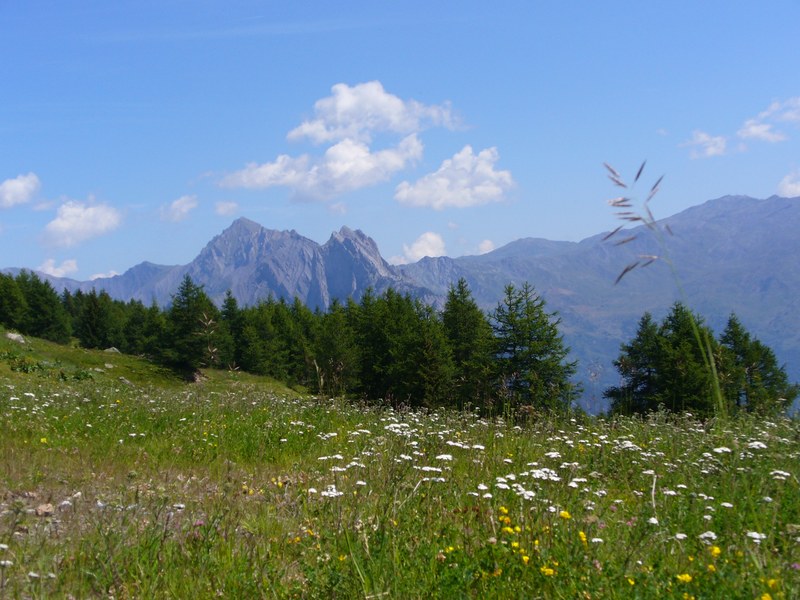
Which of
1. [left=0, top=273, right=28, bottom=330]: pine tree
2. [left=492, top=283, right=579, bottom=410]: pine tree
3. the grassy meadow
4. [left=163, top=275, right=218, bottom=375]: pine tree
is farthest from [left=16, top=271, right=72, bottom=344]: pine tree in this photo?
the grassy meadow

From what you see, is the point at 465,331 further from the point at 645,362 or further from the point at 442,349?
the point at 645,362

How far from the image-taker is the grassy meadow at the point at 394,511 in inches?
147

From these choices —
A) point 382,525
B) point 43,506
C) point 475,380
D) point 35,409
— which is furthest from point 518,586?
point 475,380

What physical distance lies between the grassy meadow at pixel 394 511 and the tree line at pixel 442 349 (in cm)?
1018

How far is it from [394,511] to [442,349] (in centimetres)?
4282

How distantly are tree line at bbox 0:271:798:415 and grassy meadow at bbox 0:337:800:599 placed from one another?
10.2 m

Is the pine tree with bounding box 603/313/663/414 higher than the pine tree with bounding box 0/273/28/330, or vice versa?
the pine tree with bounding box 0/273/28/330

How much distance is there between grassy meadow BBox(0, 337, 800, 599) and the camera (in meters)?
3.74

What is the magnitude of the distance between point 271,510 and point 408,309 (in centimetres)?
5487

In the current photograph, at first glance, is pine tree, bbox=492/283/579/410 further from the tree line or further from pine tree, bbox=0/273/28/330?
pine tree, bbox=0/273/28/330

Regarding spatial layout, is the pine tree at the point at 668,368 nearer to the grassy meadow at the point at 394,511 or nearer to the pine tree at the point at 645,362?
the pine tree at the point at 645,362

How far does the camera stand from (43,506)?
18.1 feet

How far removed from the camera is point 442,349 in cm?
4744

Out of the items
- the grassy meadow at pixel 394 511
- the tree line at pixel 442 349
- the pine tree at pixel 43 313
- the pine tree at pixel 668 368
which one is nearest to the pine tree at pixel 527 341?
the tree line at pixel 442 349
